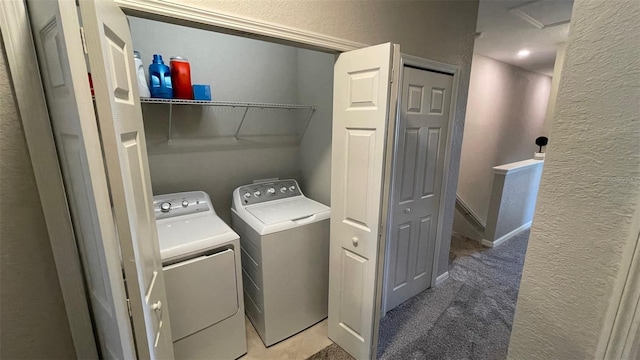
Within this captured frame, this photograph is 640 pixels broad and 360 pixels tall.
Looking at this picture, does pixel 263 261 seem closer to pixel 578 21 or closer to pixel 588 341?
pixel 588 341

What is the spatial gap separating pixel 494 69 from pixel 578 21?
4396 millimetres

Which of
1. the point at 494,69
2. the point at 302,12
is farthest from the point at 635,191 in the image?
the point at 494,69

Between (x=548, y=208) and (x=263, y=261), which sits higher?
(x=548, y=208)

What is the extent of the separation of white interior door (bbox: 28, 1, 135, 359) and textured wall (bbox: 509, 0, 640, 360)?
1064 mm

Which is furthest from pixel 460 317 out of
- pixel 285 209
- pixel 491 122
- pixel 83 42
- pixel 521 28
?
pixel 491 122

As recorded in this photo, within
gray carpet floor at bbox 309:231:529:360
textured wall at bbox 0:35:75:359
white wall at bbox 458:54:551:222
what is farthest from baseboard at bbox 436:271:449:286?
textured wall at bbox 0:35:75:359

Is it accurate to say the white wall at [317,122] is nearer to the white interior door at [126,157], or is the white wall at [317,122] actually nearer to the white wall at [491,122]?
the white interior door at [126,157]

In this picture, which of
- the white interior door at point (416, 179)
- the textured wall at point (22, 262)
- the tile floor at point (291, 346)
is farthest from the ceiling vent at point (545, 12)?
the textured wall at point (22, 262)

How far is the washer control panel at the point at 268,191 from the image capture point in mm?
2170

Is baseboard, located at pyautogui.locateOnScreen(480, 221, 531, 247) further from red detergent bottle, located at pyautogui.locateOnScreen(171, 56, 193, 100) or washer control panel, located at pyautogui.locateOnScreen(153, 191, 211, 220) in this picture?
red detergent bottle, located at pyautogui.locateOnScreen(171, 56, 193, 100)

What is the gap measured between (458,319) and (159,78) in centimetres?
283

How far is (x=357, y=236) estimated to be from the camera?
160 centimetres

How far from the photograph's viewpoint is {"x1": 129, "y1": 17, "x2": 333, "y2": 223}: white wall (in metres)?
1.97

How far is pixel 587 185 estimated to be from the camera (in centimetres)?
57
